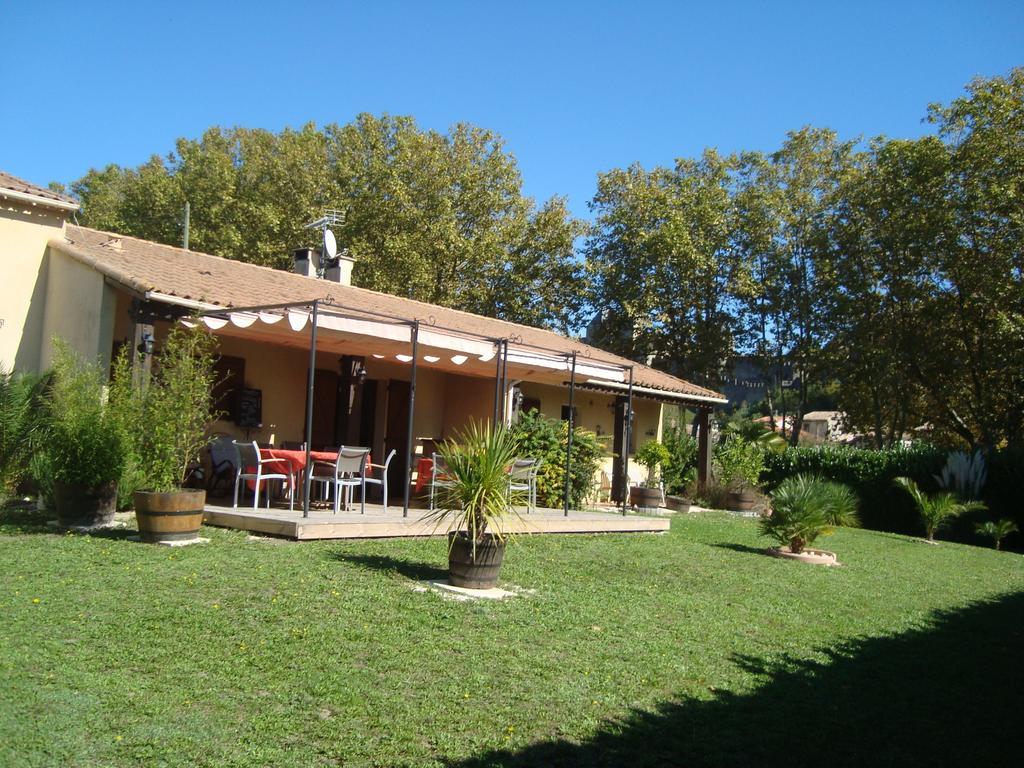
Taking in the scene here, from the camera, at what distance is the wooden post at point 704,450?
885 inches

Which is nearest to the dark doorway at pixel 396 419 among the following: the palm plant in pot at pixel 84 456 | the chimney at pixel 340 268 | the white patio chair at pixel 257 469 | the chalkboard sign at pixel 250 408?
the chalkboard sign at pixel 250 408

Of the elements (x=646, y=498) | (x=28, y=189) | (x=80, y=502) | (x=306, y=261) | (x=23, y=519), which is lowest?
(x=23, y=519)

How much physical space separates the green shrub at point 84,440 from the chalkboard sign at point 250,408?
4.07 m

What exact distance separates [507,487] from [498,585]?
107 cm

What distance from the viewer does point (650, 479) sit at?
801 inches

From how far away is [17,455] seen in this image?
10.8 m

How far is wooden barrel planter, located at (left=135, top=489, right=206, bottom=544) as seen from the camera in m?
8.38

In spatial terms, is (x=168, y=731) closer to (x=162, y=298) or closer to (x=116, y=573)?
(x=116, y=573)

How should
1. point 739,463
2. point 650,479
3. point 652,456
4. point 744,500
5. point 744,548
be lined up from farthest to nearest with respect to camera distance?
point 739,463, point 744,500, point 650,479, point 652,456, point 744,548

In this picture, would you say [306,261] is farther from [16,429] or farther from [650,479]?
[650,479]

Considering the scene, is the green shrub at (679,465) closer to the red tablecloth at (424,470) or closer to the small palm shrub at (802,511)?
the small palm shrub at (802,511)

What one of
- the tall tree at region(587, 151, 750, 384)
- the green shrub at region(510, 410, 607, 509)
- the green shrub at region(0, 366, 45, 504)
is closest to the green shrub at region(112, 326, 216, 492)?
the green shrub at region(0, 366, 45, 504)

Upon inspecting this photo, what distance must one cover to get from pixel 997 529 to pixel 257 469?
16.3 m

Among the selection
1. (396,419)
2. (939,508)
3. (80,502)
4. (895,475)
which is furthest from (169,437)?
(895,475)
